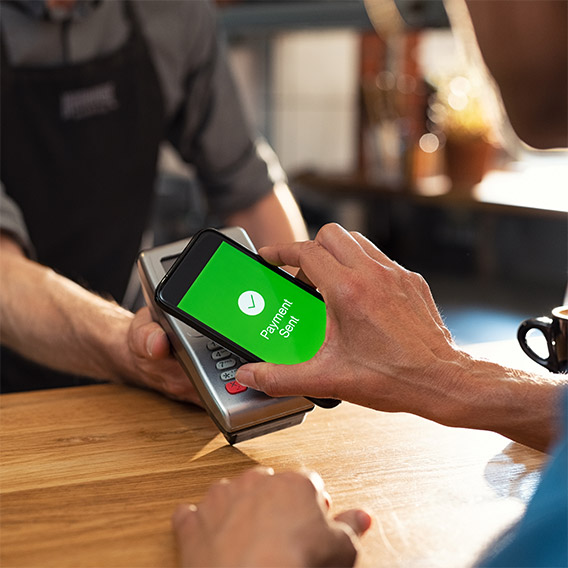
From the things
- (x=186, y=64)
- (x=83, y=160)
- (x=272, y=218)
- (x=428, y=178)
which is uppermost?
(x=186, y=64)

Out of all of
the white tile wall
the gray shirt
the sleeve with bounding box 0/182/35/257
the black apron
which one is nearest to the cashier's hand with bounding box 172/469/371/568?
the sleeve with bounding box 0/182/35/257

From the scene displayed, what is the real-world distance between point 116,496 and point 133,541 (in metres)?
0.06

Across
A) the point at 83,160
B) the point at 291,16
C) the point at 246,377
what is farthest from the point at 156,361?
the point at 291,16

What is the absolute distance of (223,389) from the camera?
1.88 feet

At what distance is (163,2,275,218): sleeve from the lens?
129 cm

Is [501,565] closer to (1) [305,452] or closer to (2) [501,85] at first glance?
(1) [305,452]

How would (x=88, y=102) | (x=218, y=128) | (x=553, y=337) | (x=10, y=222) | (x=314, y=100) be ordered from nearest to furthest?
(x=553, y=337)
(x=10, y=222)
(x=88, y=102)
(x=218, y=128)
(x=314, y=100)

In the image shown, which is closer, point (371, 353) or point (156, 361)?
point (371, 353)

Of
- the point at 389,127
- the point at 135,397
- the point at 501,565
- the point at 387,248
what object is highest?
the point at 501,565

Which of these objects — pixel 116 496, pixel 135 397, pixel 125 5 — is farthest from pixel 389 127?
pixel 116 496

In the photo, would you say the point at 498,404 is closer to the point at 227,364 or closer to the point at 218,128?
the point at 227,364

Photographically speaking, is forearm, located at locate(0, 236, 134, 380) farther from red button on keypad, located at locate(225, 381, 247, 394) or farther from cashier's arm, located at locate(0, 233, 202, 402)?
red button on keypad, located at locate(225, 381, 247, 394)

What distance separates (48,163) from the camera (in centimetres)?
117

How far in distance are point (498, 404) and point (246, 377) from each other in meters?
0.17
